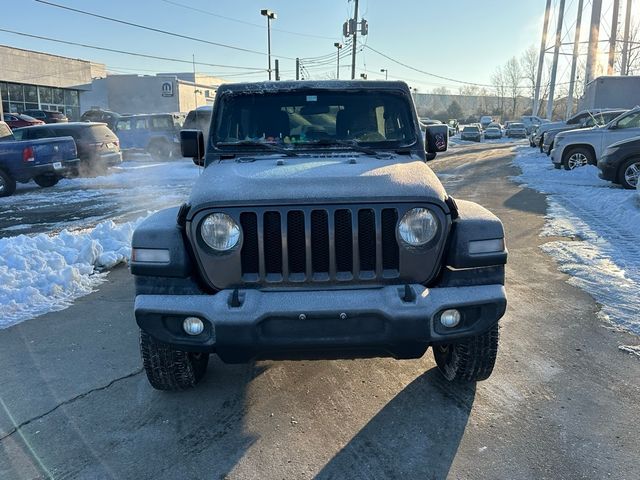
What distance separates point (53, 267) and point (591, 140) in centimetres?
1388

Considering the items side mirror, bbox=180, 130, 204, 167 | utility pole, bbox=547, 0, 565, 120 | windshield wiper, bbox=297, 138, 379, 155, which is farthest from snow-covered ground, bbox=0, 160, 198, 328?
utility pole, bbox=547, 0, 565, 120

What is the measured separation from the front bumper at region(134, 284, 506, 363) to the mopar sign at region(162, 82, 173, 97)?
162ft

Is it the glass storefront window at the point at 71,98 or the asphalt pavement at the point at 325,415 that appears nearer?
the asphalt pavement at the point at 325,415

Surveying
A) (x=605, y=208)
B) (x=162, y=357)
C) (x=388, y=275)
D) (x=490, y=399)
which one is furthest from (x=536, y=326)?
(x=605, y=208)

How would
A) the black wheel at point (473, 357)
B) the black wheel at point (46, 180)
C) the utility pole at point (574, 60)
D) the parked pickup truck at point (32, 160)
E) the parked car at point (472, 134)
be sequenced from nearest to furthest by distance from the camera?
the black wheel at point (473, 357)
the parked pickup truck at point (32, 160)
the black wheel at point (46, 180)
the parked car at point (472, 134)
the utility pole at point (574, 60)

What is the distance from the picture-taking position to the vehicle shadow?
2.70 metres

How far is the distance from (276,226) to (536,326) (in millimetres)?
2782

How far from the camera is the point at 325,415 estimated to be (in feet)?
10.5

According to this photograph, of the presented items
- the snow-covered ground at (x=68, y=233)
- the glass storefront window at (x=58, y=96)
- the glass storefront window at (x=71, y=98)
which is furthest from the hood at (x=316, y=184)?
the glass storefront window at (x=71, y=98)

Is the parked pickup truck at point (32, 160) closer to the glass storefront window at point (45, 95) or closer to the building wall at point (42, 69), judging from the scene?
the building wall at point (42, 69)

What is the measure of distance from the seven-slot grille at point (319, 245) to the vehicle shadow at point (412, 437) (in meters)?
0.89

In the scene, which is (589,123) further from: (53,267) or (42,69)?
(42,69)

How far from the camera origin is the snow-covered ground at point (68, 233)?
17.6 feet

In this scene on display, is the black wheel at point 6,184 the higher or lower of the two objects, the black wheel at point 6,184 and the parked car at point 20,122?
the lower
